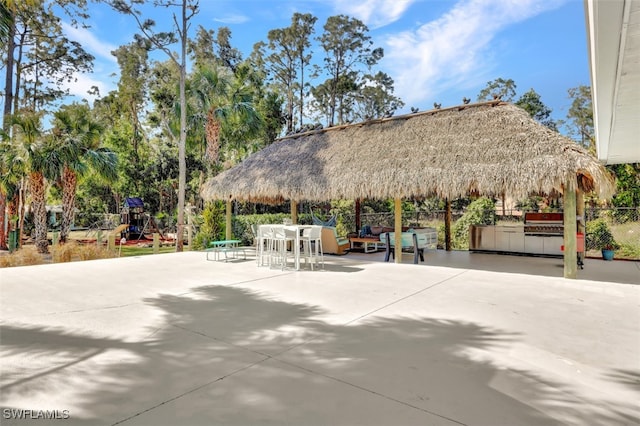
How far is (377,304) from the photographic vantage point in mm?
4934

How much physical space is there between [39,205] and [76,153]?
92.3 inches

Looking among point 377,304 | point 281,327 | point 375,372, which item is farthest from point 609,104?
point 281,327

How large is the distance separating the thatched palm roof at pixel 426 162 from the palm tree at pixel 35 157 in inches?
203

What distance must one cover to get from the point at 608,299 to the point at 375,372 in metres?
4.61

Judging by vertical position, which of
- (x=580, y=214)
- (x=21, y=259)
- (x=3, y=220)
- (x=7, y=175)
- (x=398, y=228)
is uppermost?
(x=7, y=175)

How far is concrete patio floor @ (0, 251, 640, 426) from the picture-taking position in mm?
2283

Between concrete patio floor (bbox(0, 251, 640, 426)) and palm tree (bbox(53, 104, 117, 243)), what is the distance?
720cm

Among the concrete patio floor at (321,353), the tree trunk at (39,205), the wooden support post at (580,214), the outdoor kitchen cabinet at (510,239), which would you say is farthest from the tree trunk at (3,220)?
the wooden support post at (580,214)

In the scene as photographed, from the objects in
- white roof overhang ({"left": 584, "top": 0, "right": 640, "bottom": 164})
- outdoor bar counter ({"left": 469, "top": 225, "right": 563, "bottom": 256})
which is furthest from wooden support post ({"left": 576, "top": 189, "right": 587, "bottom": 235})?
white roof overhang ({"left": 584, "top": 0, "right": 640, "bottom": 164})

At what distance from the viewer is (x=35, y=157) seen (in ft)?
36.7

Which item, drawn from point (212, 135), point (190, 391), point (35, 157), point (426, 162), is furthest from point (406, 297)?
point (212, 135)

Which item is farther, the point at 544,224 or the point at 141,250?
the point at 141,250

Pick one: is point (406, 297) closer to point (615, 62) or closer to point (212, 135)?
point (615, 62)

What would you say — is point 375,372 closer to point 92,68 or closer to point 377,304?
point 377,304
